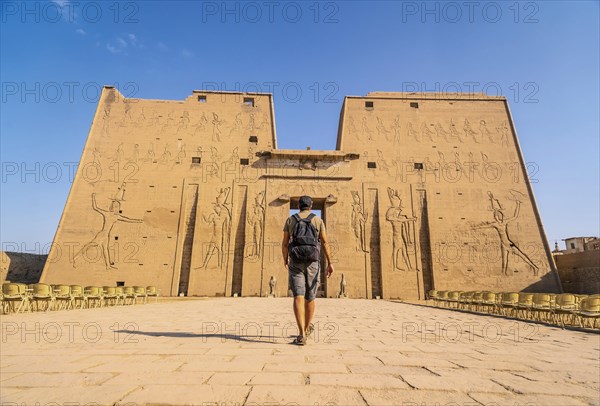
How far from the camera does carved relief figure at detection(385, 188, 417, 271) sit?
60.8ft

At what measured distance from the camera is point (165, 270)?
1783cm

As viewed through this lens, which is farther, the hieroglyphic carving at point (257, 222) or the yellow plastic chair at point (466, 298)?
the hieroglyphic carving at point (257, 222)

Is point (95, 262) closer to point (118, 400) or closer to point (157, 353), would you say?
point (157, 353)

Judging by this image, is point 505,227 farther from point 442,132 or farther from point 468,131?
point 442,132

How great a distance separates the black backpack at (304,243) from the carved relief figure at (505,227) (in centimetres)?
1868

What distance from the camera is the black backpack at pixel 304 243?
3562 mm

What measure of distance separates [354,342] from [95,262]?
18.4 m

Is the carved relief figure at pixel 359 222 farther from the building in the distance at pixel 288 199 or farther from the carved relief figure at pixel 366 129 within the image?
the carved relief figure at pixel 366 129

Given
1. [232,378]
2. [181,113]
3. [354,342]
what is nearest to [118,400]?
[232,378]

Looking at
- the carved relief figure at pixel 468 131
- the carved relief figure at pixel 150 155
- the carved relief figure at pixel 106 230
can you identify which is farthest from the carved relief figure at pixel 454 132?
the carved relief figure at pixel 106 230

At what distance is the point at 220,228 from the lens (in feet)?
61.5

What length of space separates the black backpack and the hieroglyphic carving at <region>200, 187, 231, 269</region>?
15.3 meters

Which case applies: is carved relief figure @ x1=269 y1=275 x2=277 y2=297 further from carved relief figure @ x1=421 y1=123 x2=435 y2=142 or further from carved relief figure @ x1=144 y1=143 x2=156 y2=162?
carved relief figure @ x1=421 y1=123 x2=435 y2=142

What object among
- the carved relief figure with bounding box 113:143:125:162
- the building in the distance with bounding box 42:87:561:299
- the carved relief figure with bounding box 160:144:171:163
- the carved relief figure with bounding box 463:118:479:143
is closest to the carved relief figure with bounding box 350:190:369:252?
the building in the distance with bounding box 42:87:561:299
